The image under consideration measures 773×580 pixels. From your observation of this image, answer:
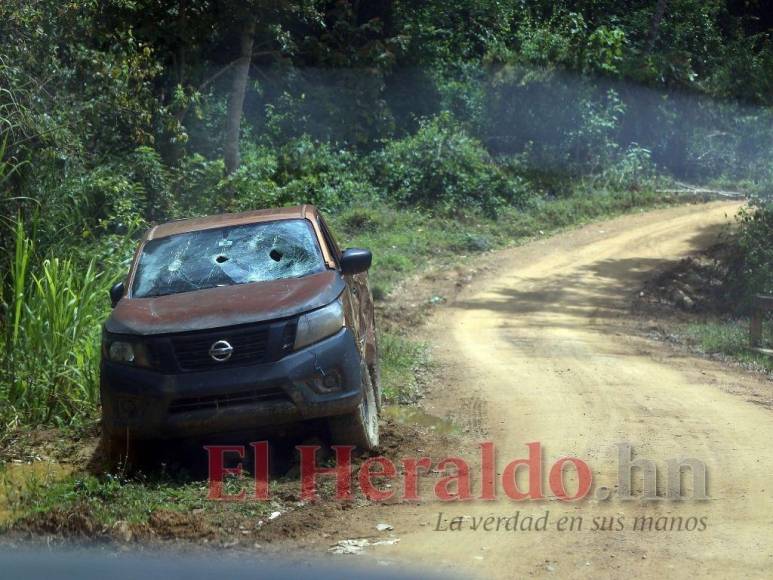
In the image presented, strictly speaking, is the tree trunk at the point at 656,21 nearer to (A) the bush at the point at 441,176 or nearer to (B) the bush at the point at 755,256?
(A) the bush at the point at 441,176

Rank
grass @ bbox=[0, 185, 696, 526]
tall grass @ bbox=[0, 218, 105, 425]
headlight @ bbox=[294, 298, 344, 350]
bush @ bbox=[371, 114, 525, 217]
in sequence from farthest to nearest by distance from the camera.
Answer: bush @ bbox=[371, 114, 525, 217] < tall grass @ bbox=[0, 218, 105, 425] < headlight @ bbox=[294, 298, 344, 350] < grass @ bbox=[0, 185, 696, 526]

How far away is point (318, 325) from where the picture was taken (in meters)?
7.29

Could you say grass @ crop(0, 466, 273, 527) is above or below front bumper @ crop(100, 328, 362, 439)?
below

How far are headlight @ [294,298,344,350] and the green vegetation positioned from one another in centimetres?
264

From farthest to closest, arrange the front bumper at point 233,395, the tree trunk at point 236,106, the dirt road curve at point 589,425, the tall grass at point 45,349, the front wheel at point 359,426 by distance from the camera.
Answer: the tree trunk at point 236,106 → the tall grass at point 45,349 → the front wheel at point 359,426 → the front bumper at point 233,395 → the dirt road curve at point 589,425

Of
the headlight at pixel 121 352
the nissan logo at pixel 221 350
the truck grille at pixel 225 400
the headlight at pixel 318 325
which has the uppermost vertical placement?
the headlight at pixel 318 325

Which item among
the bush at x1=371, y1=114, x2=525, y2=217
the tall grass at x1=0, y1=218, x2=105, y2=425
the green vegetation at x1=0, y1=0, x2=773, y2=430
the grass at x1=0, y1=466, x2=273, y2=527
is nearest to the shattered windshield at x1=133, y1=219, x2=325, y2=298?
the tall grass at x1=0, y1=218, x2=105, y2=425

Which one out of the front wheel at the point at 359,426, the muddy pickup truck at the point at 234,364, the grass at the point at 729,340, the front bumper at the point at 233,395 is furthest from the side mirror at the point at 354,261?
the grass at the point at 729,340

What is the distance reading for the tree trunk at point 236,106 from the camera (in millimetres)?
21953

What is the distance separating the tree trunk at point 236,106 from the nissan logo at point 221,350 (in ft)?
49.0

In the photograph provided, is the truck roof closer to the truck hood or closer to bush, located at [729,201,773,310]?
the truck hood

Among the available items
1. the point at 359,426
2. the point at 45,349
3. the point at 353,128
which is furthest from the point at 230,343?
the point at 353,128

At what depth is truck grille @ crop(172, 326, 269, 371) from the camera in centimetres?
717

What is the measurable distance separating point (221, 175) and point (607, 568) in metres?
14.8
